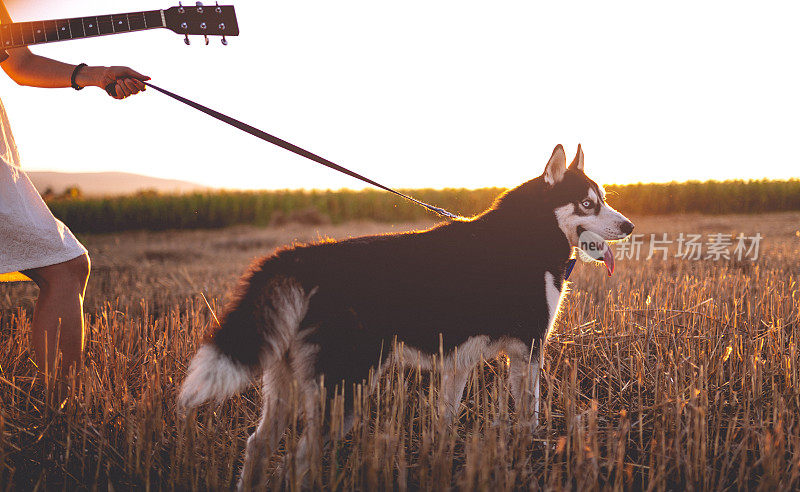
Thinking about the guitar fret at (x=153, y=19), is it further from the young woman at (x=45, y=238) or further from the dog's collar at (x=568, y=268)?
the dog's collar at (x=568, y=268)

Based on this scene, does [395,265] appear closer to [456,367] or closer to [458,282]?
[458,282]

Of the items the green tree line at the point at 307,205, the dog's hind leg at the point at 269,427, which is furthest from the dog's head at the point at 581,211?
the green tree line at the point at 307,205

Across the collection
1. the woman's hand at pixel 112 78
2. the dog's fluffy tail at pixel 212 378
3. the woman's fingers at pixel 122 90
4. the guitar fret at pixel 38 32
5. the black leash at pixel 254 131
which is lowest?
the dog's fluffy tail at pixel 212 378

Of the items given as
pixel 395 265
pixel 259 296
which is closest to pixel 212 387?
pixel 259 296

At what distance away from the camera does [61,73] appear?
9.07ft

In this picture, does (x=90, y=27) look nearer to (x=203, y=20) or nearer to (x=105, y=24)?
(x=105, y=24)

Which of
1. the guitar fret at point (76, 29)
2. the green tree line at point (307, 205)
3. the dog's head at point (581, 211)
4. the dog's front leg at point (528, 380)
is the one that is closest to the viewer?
the dog's front leg at point (528, 380)

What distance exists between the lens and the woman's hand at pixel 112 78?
275 cm

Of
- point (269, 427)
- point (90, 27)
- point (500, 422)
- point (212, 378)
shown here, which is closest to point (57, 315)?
point (212, 378)

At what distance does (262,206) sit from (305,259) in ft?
62.2

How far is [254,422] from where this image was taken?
2.86 m

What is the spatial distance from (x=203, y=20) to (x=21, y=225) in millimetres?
1726

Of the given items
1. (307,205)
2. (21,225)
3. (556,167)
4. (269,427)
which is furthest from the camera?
(307,205)

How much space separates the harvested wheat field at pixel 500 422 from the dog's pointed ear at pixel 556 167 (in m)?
1.07
